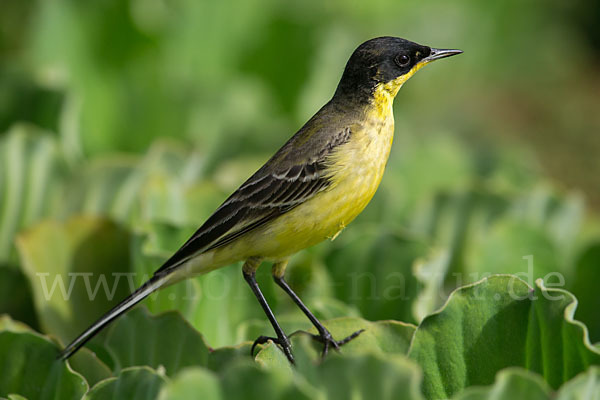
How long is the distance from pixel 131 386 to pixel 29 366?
63cm

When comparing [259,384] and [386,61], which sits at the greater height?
[386,61]

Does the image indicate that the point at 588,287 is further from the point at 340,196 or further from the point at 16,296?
the point at 16,296

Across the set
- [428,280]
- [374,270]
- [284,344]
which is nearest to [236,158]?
[374,270]

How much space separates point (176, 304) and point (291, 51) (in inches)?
138

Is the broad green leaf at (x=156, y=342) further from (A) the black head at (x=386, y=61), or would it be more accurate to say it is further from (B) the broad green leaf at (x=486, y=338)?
(A) the black head at (x=386, y=61)

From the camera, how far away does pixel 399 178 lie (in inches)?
Answer: 190

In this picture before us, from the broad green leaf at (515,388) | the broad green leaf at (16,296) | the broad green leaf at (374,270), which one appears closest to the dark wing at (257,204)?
the broad green leaf at (374,270)

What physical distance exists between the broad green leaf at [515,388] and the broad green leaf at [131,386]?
2.63ft

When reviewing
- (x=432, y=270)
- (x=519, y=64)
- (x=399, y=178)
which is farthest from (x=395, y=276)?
(x=519, y=64)

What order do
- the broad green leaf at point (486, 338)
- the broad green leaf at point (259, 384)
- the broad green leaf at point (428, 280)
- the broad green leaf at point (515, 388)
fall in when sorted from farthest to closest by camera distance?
1. the broad green leaf at point (428, 280)
2. the broad green leaf at point (486, 338)
3. the broad green leaf at point (515, 388)
4. the broad green leaf at point (259, 384)

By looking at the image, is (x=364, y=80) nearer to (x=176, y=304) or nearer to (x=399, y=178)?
(x=176, y=304)

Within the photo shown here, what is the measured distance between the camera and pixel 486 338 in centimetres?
231

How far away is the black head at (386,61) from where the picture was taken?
2859 millimetres

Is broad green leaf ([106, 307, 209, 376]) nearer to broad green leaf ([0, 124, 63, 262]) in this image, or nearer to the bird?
the bird
